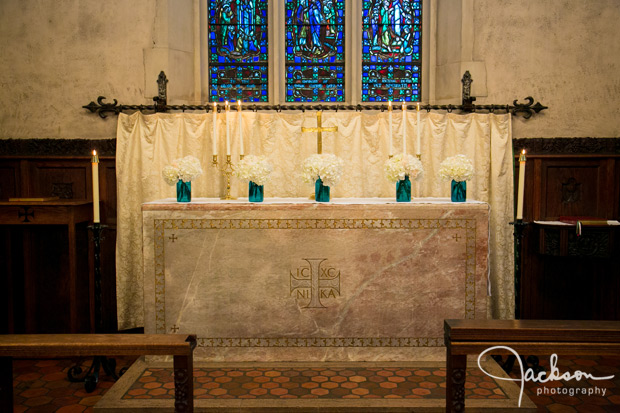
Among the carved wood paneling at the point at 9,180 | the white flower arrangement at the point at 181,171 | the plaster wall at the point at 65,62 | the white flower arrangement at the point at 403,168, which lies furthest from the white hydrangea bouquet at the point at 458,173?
the carved wood paneling at the point at 9,180

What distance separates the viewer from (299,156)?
542 cm

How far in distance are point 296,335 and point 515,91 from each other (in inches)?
123

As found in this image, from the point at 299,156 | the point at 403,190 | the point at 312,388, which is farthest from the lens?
the point at 299,156

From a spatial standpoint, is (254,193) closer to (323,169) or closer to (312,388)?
(323,169)

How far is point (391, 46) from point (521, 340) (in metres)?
3.91

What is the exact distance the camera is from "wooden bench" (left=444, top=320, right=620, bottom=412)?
2836 millimetres

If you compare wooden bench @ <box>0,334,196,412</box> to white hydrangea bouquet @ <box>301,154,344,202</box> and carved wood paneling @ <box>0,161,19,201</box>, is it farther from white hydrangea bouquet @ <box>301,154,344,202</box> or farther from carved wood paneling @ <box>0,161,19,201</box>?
carved wood paneling @ <box>0,161,19,201</box>

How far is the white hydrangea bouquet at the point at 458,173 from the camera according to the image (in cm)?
462

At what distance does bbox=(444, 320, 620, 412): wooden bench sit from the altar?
154 cm

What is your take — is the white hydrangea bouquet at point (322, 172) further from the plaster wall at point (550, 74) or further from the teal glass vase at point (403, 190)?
the plaster wall at point (550, 74)

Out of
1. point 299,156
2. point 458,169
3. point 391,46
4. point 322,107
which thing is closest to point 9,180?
point 299,156

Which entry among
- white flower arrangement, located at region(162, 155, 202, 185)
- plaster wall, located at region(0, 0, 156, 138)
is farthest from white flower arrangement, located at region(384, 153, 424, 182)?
plaster wall, located at region(0, 0, 156, 138)

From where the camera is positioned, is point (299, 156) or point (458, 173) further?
point (299, 156)

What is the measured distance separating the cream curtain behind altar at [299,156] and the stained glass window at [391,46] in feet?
2.30
